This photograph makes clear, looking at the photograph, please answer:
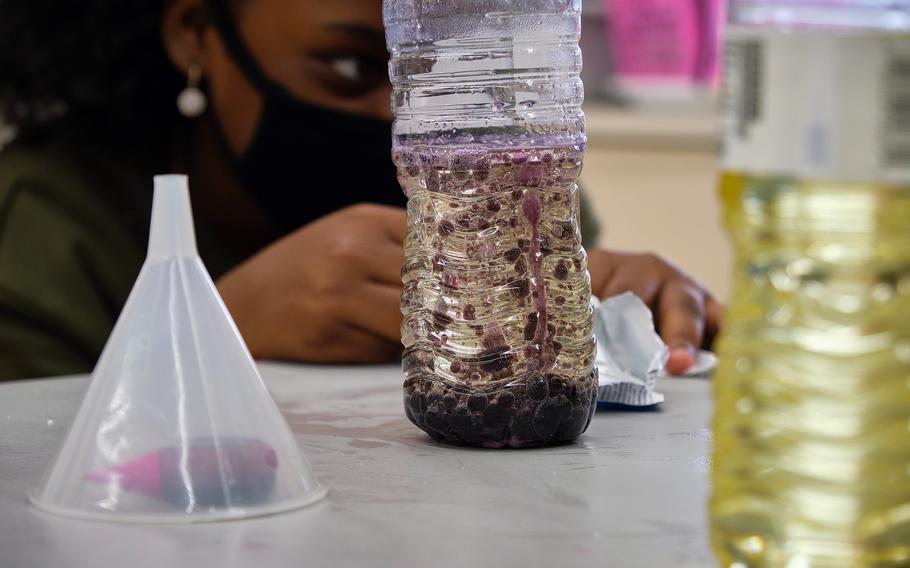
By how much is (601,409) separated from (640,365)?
0.05 meters

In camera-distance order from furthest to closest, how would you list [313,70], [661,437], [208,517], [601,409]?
[313,70]
[601,409]
[661,437]
[208,517]

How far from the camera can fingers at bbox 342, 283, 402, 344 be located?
1.17m

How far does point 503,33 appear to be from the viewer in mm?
752

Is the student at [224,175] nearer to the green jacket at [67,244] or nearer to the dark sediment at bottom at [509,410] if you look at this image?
the green jacket at [67,244]

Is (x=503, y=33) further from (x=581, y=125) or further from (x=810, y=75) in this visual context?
(x=810, y=75)

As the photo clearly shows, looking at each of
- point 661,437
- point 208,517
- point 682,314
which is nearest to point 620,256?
point 682,314

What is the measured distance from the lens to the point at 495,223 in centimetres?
73

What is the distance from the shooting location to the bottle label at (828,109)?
0.45m

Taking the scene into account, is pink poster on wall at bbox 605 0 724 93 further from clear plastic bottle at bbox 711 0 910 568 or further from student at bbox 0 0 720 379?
clear plastic bottle at bbox 711 0 910 568

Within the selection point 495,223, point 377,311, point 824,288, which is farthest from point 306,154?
point 824,288

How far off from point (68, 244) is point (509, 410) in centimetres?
104

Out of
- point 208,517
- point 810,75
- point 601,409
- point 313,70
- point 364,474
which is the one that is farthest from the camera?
point 313,70

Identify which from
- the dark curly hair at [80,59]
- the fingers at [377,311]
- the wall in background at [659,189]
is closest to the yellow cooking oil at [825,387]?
the fingers at [377,311]

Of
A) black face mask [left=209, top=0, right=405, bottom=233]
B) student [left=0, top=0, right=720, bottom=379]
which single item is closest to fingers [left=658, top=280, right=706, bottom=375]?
student [left=0, top=0, right=720, bottom=379]
